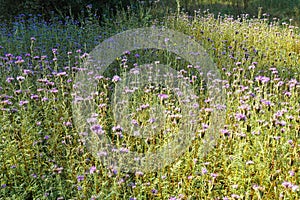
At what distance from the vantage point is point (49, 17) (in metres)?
8.38

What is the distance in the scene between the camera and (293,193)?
2.69m

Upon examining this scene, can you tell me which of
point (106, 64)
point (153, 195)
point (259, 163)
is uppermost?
point (106, 64)

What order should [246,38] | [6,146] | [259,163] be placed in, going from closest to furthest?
[259,163] → [6,146] → [246,38]

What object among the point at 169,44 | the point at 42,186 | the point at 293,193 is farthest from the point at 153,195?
the point at 169,44

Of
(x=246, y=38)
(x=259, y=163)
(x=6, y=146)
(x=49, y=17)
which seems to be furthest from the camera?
(x=49, y=17)

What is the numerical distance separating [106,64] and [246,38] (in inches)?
104

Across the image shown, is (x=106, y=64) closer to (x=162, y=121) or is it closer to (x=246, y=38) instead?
(x=162, y=121)

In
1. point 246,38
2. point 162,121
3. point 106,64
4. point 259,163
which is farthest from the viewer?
point 246,38

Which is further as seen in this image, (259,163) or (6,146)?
(6,146)

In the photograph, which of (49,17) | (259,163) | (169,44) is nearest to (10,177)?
(259,163)

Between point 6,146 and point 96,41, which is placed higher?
point 96,41

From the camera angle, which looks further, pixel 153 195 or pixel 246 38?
pixel 246 38

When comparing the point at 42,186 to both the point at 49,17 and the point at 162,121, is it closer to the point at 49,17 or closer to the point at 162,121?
the point at 162,121

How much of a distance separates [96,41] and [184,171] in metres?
3.43
